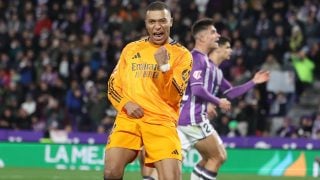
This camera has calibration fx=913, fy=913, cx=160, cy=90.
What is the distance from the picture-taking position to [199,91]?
1099cm

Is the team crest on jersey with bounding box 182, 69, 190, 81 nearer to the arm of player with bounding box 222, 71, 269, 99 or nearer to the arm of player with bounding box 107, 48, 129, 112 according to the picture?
the arm of player with bounding box 107, 48, 129, 112

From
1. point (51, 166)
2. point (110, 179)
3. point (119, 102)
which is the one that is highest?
point (119, 102)

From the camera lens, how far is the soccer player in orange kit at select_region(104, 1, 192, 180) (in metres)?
8.30

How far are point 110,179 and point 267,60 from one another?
13.4 m

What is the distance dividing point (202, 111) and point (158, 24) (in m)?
3.17

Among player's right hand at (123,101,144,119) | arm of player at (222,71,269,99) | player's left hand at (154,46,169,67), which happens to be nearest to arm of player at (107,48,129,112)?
player's right hand at (123,101,144,119)

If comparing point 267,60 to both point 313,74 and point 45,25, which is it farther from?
point 45,25

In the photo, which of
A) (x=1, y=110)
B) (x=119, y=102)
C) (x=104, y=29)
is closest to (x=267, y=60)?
(x=104, y=29)

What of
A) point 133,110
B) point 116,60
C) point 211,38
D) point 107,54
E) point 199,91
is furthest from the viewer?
point 107,54

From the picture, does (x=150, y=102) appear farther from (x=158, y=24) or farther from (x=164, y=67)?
(x=158, y=24)

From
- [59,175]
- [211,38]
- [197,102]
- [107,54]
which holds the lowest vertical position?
[59,175]

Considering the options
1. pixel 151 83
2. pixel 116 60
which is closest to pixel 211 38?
pixel 151 83

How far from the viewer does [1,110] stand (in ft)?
71.7

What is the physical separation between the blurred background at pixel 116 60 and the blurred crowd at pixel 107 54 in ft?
0.08
